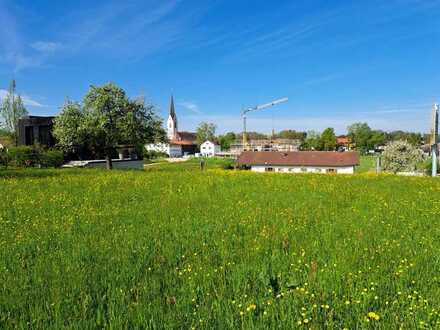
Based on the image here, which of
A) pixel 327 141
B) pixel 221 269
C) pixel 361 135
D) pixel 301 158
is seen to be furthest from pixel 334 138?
pixel 221 269

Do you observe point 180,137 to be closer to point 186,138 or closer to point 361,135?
point 186,138

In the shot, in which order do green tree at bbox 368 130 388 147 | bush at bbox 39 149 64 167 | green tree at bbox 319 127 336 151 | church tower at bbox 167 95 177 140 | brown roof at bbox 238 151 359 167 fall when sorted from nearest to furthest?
bush at bbox 39 149 64 167 → brown roof at bbox 238 151 359 167 → green tree at bbox 319 127 336 151 → green tree at bbox 368 130 388 147 → church tower at bbox 167 95 177 140

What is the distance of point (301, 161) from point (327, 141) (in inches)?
2823

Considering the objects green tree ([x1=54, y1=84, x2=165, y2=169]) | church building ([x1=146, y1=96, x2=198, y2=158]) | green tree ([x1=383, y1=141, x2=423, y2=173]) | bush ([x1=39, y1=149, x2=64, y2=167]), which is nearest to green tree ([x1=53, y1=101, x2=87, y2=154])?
green tree ([x1=54, y1=84, x2=165, y2=169])

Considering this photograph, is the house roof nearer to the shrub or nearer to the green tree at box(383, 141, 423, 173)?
the green tree at box(383, 141, 423, 173)

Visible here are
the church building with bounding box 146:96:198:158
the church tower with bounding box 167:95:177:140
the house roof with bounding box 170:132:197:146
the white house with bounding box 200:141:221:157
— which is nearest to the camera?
the white house with bounding box 200:141:221:157

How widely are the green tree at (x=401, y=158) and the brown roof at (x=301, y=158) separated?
10788mm

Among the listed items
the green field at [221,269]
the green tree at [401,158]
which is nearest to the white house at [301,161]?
the green tree at [401,158]

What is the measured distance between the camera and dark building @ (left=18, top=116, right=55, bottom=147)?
55.5 meters

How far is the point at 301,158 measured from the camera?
238ft

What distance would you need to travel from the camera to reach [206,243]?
6.14 m

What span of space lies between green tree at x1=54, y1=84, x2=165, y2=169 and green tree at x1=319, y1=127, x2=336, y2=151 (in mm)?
111992

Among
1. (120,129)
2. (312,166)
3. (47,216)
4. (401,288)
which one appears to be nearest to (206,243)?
(401,288)

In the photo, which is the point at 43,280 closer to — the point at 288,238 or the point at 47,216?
the point at 288,238
